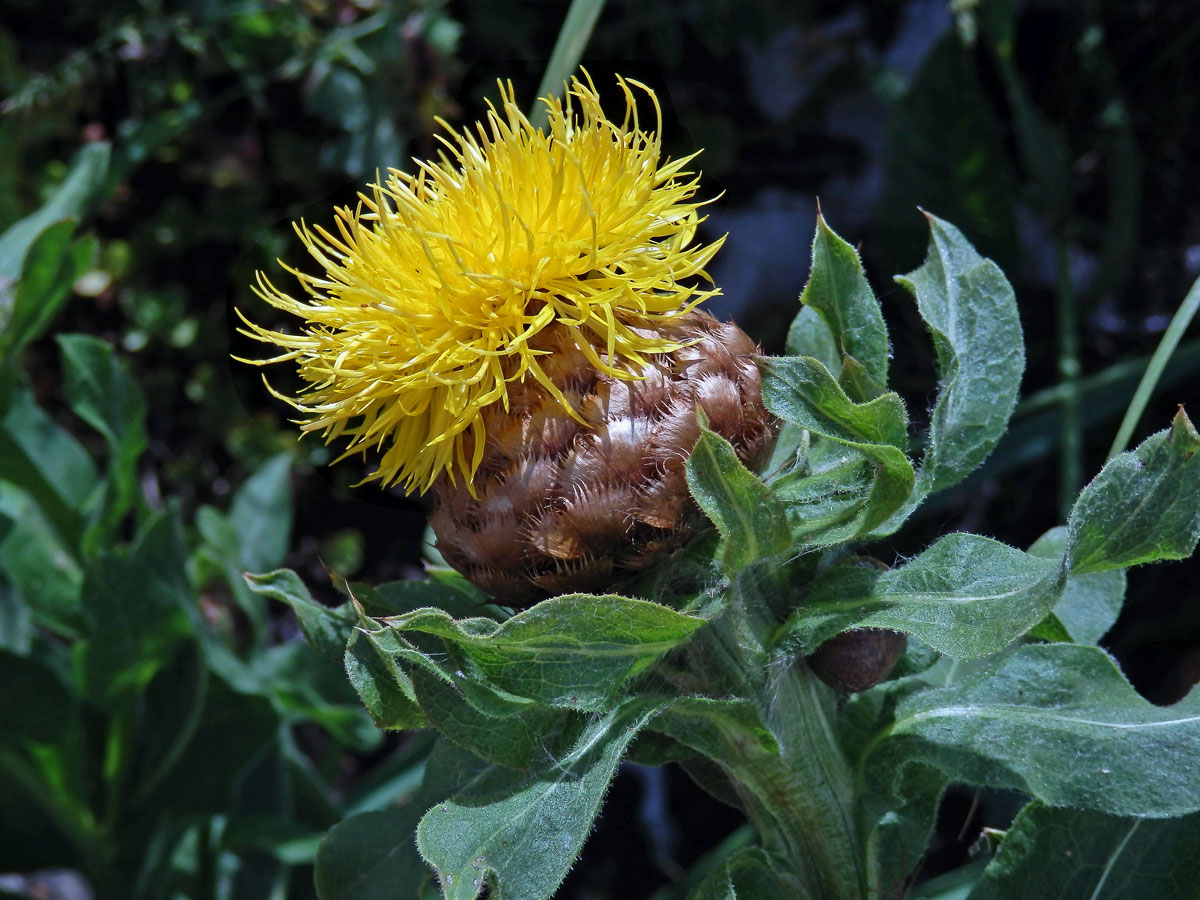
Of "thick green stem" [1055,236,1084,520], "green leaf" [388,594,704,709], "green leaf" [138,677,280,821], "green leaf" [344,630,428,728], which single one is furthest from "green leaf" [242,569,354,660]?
"thick green stem" [1055,236,1084,520]

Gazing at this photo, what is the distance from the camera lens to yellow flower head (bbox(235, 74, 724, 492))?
3.31 feet

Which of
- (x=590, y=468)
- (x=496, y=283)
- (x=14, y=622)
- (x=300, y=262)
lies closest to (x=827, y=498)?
(x=590, y=468)

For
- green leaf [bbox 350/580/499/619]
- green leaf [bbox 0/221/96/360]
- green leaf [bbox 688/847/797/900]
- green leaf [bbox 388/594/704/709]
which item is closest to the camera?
green leaf [bbox 388/594/704/709]

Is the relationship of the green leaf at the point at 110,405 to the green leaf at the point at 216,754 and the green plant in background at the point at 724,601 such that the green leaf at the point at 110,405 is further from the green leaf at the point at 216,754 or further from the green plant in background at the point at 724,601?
the green plant in background at the point at 724,601

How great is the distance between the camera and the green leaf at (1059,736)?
96cm

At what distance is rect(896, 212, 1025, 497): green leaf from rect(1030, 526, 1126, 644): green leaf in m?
0.21

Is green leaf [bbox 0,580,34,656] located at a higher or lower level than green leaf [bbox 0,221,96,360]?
lower

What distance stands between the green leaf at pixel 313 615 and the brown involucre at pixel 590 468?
0.18 meters

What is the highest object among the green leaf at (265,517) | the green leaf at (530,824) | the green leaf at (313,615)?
the green leaf at (313,615)

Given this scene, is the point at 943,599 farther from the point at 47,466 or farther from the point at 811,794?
the point at 47,466

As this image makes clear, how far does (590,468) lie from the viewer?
Result: 1.00 metres

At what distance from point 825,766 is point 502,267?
0.61m

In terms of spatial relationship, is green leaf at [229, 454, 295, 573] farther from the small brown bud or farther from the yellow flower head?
the small brown bud

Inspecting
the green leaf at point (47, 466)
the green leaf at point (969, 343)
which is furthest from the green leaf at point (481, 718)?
the green leaf at point (47, 466)
